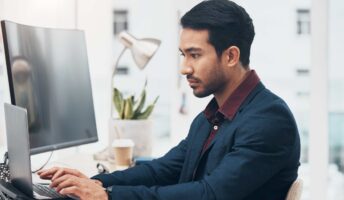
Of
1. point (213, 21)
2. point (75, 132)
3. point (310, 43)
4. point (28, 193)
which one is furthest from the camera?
point (310, 43)

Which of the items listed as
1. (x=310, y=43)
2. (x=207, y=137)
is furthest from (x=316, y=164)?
(x=207, y=137)

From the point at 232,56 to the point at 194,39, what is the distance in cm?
12

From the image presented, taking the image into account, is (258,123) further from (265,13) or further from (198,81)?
(265,13)

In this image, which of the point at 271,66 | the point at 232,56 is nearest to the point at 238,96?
the point at 232,56

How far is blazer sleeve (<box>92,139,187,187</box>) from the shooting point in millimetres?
1584

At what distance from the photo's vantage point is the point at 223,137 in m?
1.42

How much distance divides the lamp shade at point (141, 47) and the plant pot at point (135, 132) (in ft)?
1.01

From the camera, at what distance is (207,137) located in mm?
1581

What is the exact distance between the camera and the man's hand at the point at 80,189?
1.24 m

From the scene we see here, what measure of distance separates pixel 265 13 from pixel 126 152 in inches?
53.3

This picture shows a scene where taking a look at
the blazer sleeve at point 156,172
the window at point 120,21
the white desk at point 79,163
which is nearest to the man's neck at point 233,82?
the blazer sleeve at point 156,172

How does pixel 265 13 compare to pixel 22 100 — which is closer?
pixel 22 100

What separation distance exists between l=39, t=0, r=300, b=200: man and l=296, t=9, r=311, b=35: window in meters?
1.56

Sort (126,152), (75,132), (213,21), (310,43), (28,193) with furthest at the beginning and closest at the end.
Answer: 1. (310,43)
2. (126,152)
3. (75,132)
4. (213,21)
5. (28,193)
